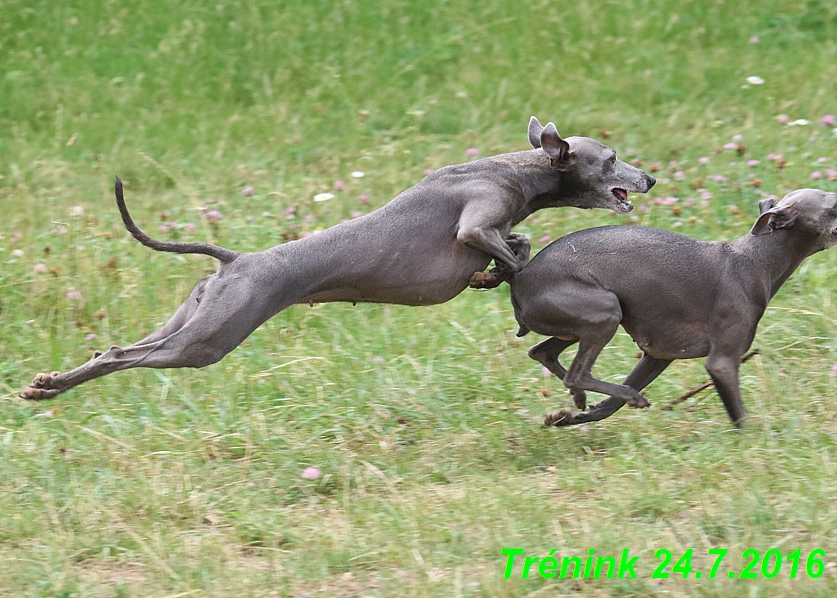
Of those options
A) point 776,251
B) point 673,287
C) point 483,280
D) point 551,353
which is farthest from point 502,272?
point 776,251

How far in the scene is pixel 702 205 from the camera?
7.95 metres

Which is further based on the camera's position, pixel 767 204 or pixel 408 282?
pixel 767 204

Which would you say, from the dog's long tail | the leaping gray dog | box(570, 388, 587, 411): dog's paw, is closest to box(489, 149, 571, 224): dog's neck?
the leaping gray dog

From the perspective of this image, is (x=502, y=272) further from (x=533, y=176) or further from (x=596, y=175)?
(x=596, y=175)

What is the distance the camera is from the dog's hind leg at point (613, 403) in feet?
18.7

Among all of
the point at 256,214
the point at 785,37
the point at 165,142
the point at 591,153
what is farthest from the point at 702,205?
the point at 165,142

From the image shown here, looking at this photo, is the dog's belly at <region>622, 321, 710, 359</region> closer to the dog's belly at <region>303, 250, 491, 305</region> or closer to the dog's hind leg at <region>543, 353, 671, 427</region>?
the dog's hind leg at <region>543, 353, 671, 427</region>

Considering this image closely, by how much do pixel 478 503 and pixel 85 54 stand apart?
785 cm

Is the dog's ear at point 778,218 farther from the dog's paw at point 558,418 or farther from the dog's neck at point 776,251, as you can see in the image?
the dog's paw at point 558,418

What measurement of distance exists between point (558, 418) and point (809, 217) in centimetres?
146

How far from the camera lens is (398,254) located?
219 inches

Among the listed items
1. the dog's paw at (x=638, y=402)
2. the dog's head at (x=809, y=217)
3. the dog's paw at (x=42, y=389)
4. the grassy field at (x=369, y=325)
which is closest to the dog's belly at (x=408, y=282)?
the grassy field at (x=369, y=325)

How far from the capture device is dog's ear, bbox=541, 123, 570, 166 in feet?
18.5

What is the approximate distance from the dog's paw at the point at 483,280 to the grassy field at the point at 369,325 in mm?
708
